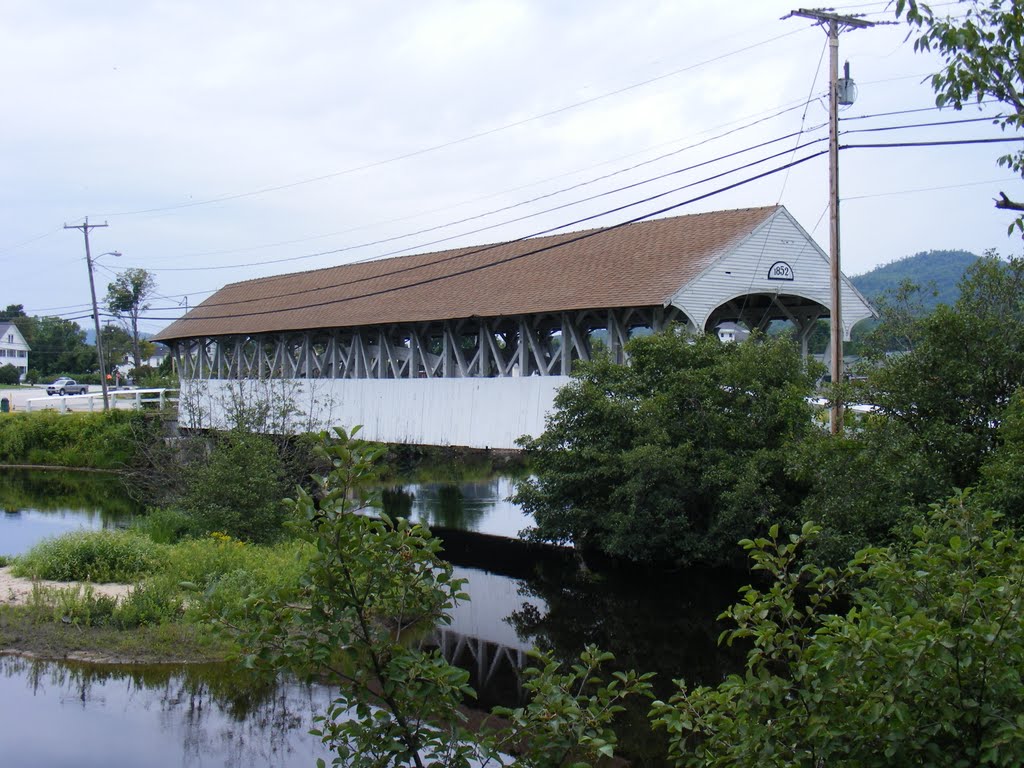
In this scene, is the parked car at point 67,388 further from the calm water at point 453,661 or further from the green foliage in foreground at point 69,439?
the calm water at point 453,661

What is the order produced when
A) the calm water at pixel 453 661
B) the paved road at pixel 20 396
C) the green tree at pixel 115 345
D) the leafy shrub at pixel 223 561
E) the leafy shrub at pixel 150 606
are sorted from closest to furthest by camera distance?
the calm water at pixel 453 661 → the leafy shrub at pixel 150 606 → the leafy shrub at pixel 223 561 → the paved road at pixel 20 396 → the green tree at pixel 115 345

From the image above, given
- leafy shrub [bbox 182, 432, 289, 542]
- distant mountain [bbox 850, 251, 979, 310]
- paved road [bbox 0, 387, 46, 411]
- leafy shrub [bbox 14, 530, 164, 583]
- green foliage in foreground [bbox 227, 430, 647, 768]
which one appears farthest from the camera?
distant mountain [bbox 850, 251, 979, 310]

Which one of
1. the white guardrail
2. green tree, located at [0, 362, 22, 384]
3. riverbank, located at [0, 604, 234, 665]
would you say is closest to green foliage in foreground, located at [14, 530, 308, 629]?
riverbank, located at [0, 604, 234, 665]

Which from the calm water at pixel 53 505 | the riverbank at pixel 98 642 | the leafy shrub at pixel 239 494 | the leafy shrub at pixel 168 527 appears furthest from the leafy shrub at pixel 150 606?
the calm water at pixel 53 505

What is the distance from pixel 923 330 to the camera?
10.9 m

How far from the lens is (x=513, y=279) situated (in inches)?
771

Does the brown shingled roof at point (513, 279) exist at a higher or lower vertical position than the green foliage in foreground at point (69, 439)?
higher

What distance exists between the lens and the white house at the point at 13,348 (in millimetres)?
77812

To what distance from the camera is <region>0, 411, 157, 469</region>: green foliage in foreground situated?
1252 inches

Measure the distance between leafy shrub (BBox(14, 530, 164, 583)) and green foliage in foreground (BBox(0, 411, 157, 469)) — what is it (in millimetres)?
17287

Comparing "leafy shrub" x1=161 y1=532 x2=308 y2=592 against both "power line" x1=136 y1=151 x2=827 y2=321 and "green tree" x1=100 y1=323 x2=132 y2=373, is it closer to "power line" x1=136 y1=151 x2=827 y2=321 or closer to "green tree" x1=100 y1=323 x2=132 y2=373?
"power line" x1=136 y1=151 x2=827 y2=321

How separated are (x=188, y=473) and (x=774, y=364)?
402 inches

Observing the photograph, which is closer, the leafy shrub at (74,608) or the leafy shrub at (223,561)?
the leafy shrub at (74,608)

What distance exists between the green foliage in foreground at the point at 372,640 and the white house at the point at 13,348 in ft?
267
